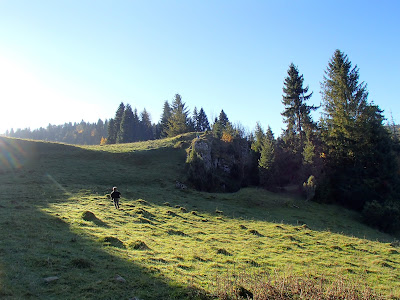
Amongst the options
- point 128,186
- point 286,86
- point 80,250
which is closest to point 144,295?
point 80,250

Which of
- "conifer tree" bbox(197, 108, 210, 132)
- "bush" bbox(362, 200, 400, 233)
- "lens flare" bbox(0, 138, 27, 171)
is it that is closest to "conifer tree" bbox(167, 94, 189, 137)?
"conifer tree" bbox(197, 108, 210, 132)

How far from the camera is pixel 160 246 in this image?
47.8 feet

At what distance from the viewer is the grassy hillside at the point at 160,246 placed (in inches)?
340

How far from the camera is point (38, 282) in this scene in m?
8.23

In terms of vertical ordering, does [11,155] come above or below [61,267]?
above

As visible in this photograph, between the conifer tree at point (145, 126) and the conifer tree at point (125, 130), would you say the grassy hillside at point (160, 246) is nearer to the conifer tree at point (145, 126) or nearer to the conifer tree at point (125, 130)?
the conifer tree at point (125, 130)

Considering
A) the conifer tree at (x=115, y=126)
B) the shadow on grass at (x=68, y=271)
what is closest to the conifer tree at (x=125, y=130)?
the conifer tree at (x=115, y=126)

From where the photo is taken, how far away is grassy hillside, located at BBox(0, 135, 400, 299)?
8.62m

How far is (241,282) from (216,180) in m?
40.8

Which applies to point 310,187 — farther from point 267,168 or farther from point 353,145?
point 353,145

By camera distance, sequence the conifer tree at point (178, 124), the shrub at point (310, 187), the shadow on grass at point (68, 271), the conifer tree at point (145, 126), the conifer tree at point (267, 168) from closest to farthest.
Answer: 1. the shadow on grass at point (68, 271)
2. the shrub at point (310, 187)
3. the conifer tree at point (267, 168)
4. the conifer tree at point (178, 124)
5. the conifer tree at point (145, 126)

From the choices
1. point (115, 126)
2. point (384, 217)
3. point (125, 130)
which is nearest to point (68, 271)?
point (384, 217)

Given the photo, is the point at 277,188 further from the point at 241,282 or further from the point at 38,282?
the point at 38,282

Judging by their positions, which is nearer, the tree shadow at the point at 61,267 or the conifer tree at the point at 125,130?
the tree shadow at the point at 61,267
